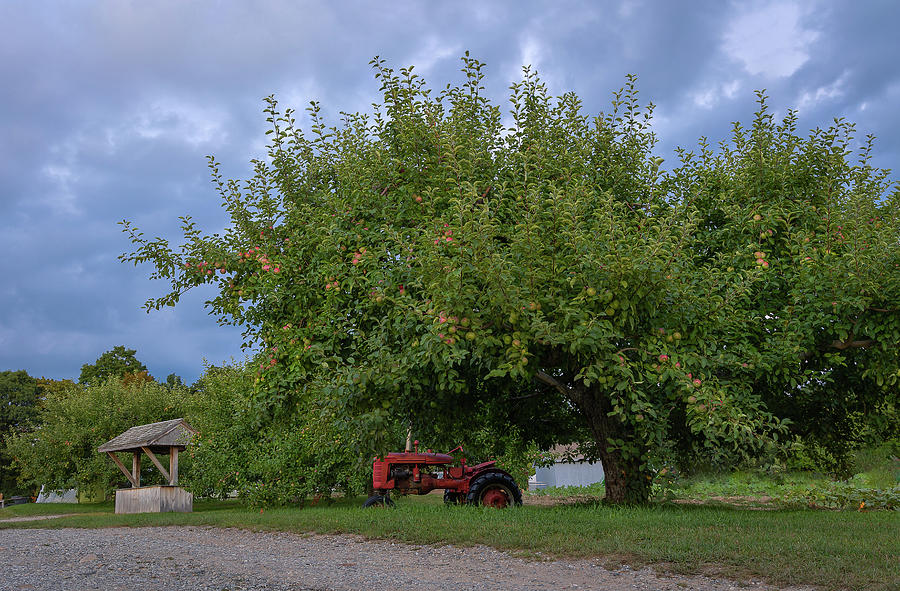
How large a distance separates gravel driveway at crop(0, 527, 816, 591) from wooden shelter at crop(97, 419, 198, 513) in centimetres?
1071

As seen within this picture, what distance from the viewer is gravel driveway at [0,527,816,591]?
614 cm

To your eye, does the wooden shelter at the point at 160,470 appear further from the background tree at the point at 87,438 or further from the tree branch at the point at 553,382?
the tree branch at the point at 553,382

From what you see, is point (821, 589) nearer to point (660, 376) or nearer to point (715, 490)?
point (660, 376)

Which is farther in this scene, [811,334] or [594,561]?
Answer: [811,334]

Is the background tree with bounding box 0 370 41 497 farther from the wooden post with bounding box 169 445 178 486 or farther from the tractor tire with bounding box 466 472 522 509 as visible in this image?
the tractor tire with bounding box 466 472 522 509

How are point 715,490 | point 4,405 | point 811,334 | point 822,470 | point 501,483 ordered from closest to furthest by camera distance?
point 811,334 → point 501,483 → point 822,470 → point 715,490 → point 4,405

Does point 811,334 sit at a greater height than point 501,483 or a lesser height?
greater

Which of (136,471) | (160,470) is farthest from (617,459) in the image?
(136,471)

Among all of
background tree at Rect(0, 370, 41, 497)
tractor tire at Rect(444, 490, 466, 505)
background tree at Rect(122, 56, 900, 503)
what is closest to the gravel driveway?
background tree at Rect(122, 56, 900, 503)

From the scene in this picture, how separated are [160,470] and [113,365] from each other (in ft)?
109

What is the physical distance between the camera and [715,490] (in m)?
20.2

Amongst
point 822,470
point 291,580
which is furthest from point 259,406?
point 822,470

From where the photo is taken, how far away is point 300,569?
7.16m

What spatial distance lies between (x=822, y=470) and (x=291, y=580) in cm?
1394
